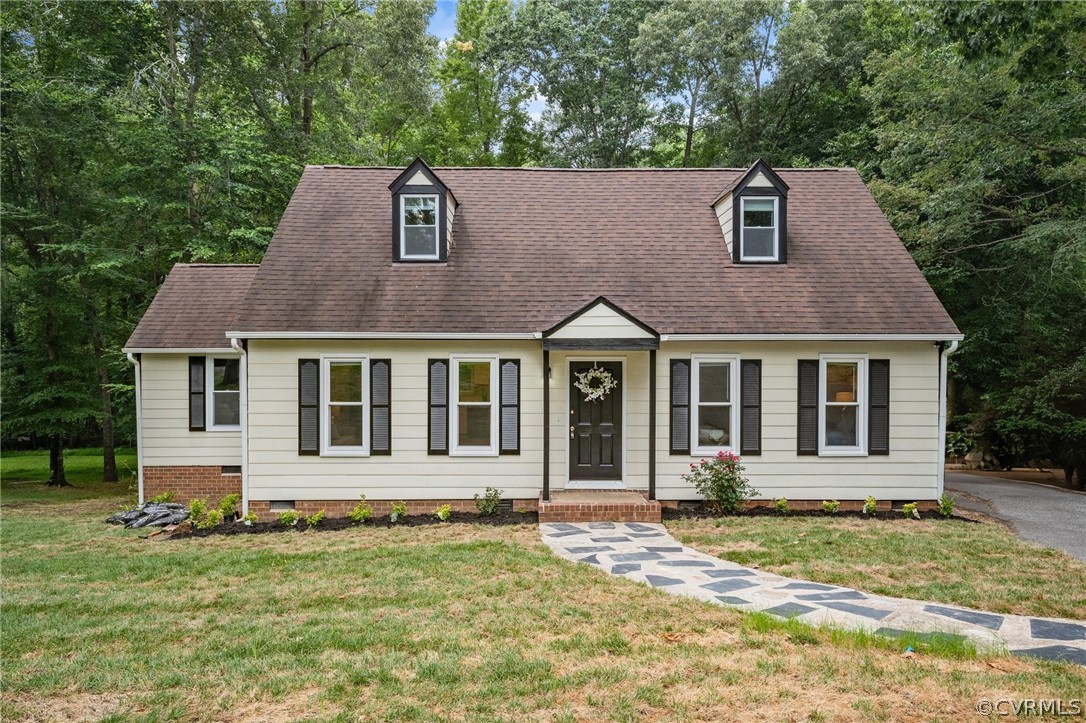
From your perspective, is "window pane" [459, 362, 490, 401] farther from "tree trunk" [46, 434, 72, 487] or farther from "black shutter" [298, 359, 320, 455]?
"tree trunk" [46, 434, 72, 487]

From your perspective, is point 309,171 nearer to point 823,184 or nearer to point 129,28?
point 129,28

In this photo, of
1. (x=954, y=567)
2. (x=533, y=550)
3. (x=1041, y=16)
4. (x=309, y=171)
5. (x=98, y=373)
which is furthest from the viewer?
(x=98, y=373)

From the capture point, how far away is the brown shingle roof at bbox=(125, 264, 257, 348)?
12.1 m

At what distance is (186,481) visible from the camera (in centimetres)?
1220

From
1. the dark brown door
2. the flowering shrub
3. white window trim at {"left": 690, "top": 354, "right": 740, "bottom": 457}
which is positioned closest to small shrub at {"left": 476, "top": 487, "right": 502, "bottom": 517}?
the dark brown door

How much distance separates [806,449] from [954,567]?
347 centimetres

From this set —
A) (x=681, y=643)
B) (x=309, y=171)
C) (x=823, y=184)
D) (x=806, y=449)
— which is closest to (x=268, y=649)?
(x=681, y=643)

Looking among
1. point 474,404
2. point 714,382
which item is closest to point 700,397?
point 714,382

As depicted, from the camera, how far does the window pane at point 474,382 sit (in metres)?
10.5

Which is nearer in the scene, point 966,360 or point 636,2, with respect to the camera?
point 966,360

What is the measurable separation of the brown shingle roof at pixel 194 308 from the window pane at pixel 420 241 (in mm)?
3903

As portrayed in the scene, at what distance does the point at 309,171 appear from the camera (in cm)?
1312

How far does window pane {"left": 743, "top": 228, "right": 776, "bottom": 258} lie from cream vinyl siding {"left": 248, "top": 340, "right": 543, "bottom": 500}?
Result: 515cm

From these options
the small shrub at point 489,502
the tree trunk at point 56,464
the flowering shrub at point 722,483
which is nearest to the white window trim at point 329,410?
the small shrub at point 489,502
